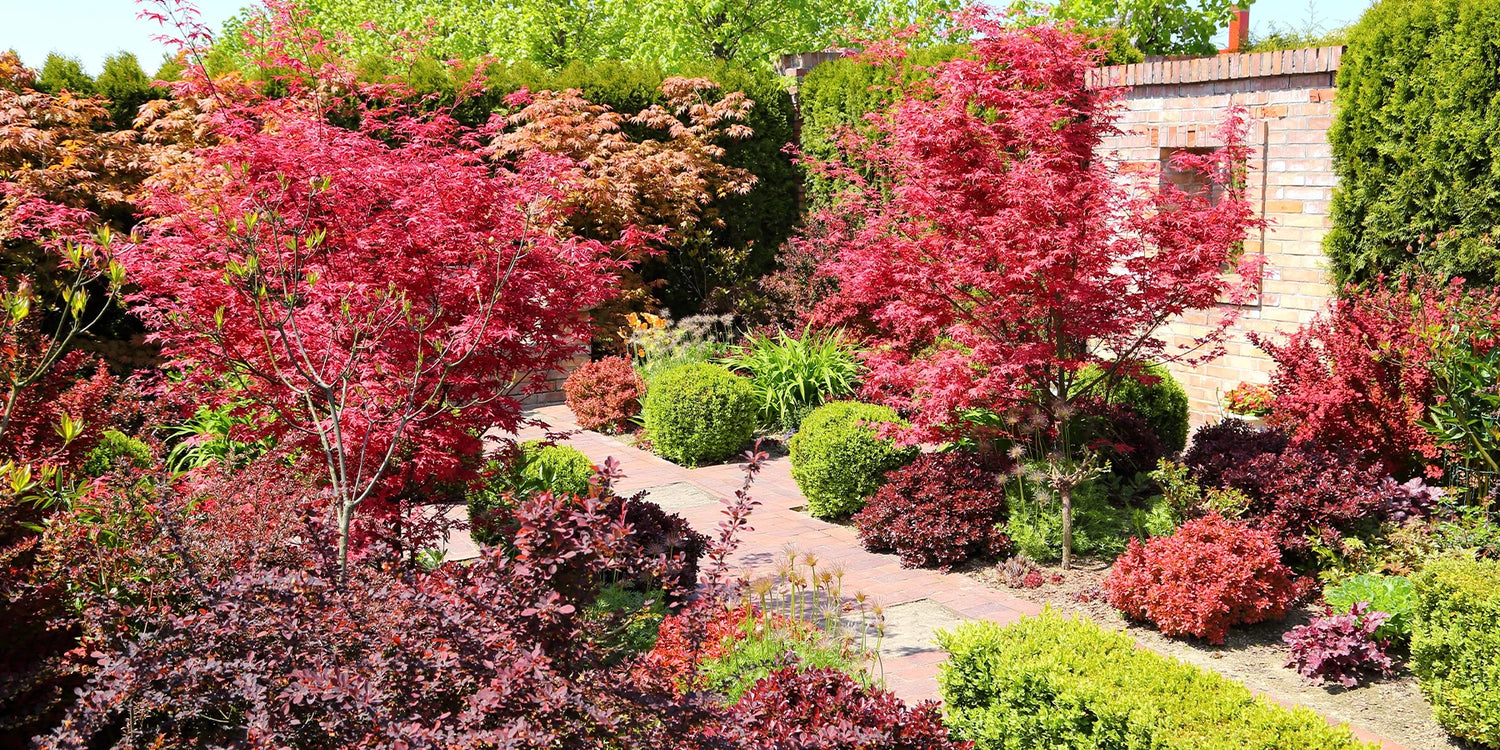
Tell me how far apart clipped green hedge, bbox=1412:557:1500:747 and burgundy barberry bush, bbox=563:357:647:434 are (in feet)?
24.9

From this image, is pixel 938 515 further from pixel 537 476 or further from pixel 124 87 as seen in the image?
pixel 124 87

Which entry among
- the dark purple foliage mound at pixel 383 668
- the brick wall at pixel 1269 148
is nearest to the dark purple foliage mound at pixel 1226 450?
the brick wall at pixel 1269 148

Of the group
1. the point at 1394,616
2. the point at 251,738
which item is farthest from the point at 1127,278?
the point at 251,738

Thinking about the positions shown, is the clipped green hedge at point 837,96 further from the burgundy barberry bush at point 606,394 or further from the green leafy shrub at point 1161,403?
the green leafy shrub at point 1161,403

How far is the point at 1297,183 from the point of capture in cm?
905

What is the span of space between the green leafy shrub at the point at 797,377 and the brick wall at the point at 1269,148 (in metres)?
Answer: 3.24

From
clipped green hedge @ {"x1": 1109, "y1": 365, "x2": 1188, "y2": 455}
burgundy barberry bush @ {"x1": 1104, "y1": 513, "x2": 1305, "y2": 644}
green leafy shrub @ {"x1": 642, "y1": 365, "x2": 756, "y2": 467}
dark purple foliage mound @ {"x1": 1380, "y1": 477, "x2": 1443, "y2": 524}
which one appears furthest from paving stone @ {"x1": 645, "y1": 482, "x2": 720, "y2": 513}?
dark purple foliage mound @ {"x1": 1380, "y1": 477, "x2": 1443, "y2": 524}

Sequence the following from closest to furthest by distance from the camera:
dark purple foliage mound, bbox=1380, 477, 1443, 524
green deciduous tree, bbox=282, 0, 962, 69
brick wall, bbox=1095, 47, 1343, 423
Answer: dark purple foliage mound, bbox=1380, 477, 1443, 524 → brick wall, bbox=1095, 47, 1343, 423 → green deciduous tree, bbox=282, 0, 962, 69

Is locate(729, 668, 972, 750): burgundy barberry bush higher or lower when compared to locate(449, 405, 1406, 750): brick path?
higher

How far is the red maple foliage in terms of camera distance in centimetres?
621

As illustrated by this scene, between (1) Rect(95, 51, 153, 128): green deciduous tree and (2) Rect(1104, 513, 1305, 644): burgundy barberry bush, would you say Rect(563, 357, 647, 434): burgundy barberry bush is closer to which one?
(1) Rect(95, 51, 153, 128): green deciduous tree

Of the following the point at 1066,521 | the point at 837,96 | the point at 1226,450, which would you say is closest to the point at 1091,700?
the point at 1066,521

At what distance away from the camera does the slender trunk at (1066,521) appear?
6.41 m

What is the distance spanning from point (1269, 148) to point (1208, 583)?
5.37m
